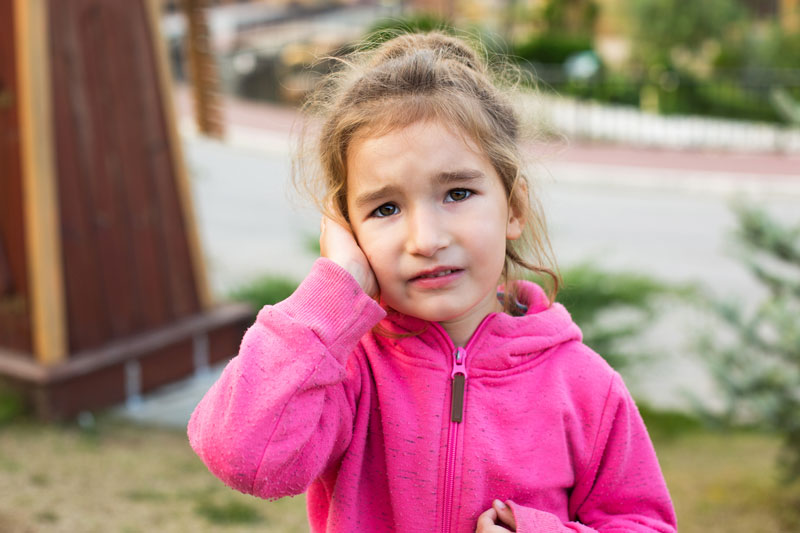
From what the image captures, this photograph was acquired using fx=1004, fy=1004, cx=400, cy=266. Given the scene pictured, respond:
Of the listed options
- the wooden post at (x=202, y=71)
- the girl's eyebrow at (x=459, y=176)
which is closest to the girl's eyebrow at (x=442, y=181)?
the girl's eyebrow at (x=459, y=176)

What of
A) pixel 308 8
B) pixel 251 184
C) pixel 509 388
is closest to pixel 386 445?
pixel 509 388

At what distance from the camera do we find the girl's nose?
1454 millimetres

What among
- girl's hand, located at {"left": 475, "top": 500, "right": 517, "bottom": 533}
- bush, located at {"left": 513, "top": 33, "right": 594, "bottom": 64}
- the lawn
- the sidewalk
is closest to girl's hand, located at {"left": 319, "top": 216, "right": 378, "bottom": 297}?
girl's hand, located at {"left": 475, "top": 500, "right": 517, "bottom": 533}

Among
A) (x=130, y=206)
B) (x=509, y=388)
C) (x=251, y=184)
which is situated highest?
(x=509, y=388)

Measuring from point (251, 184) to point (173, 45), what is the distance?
1153 centimetres

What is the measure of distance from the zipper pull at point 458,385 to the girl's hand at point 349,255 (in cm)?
17

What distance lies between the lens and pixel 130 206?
16.1ft

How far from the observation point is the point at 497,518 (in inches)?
60.0

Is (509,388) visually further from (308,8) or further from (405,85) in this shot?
(308,8)

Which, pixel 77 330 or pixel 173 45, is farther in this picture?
pixel 173 45

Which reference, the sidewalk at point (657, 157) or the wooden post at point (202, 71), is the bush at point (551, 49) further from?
the wooden post at point (202, 71)

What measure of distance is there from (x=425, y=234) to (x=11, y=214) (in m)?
3.64

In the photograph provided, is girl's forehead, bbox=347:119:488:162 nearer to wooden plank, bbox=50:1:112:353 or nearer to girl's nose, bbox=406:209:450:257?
girl's nose, bbox=406:209:450:257

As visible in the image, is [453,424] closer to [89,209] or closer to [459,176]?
[459,176]
